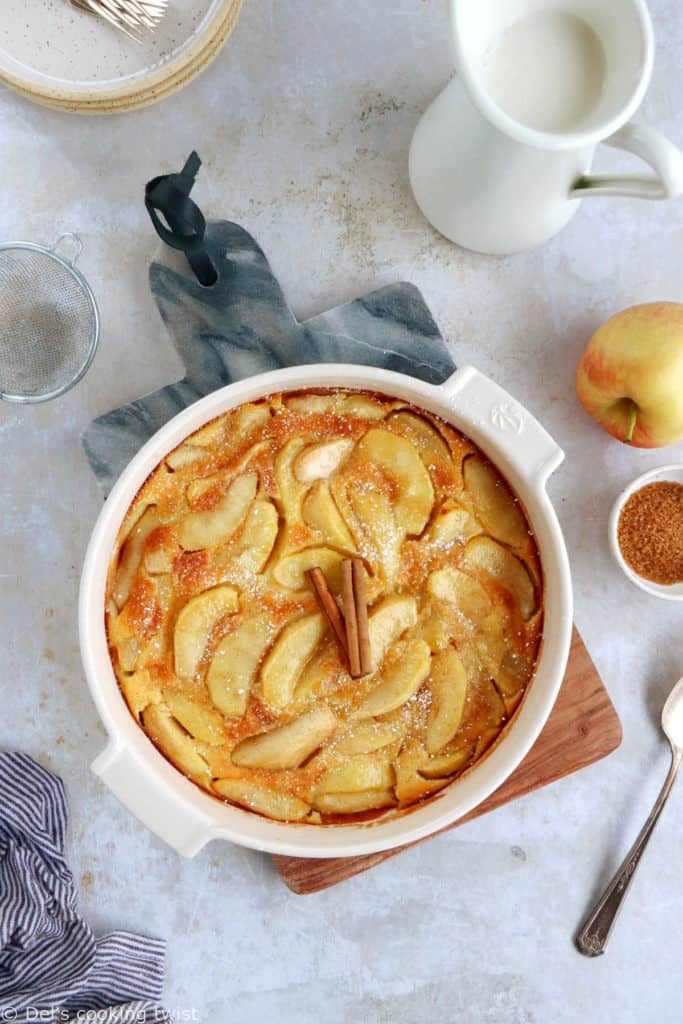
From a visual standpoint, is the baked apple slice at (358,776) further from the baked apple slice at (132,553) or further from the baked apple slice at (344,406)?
the baked apple slice at (344,406)

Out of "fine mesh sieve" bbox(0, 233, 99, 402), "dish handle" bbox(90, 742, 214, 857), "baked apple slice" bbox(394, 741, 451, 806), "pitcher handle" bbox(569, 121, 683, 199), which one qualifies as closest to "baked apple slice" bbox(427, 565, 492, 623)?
"baked apple slice" bbox(394, 741, 451, 806)

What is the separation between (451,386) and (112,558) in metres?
0.54

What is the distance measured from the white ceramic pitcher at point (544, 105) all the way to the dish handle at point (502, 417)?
0.90ft

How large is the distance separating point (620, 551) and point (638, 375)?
11.6 inches

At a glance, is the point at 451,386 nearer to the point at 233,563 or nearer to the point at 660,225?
the point at 233,563

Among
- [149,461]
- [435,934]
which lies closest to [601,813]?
[435,934]

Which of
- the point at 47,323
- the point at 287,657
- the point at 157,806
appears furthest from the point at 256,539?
the point at 47,323

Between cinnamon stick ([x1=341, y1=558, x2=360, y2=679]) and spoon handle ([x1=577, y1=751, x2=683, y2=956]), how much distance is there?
1.98 feet

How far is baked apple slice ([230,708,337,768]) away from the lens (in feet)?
4.28

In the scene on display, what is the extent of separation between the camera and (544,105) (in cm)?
124

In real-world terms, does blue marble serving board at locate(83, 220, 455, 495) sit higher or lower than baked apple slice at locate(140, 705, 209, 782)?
higher

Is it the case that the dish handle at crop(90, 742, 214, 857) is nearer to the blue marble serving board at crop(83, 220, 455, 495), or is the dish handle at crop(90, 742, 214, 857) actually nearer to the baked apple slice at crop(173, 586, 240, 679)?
the baked apple slice at crop(173, 586, 240, 679)

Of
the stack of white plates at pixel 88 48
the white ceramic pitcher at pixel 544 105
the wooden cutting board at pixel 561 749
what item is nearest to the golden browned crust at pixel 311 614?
the wooden cutting board at pixel 561 749

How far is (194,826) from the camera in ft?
4.06
